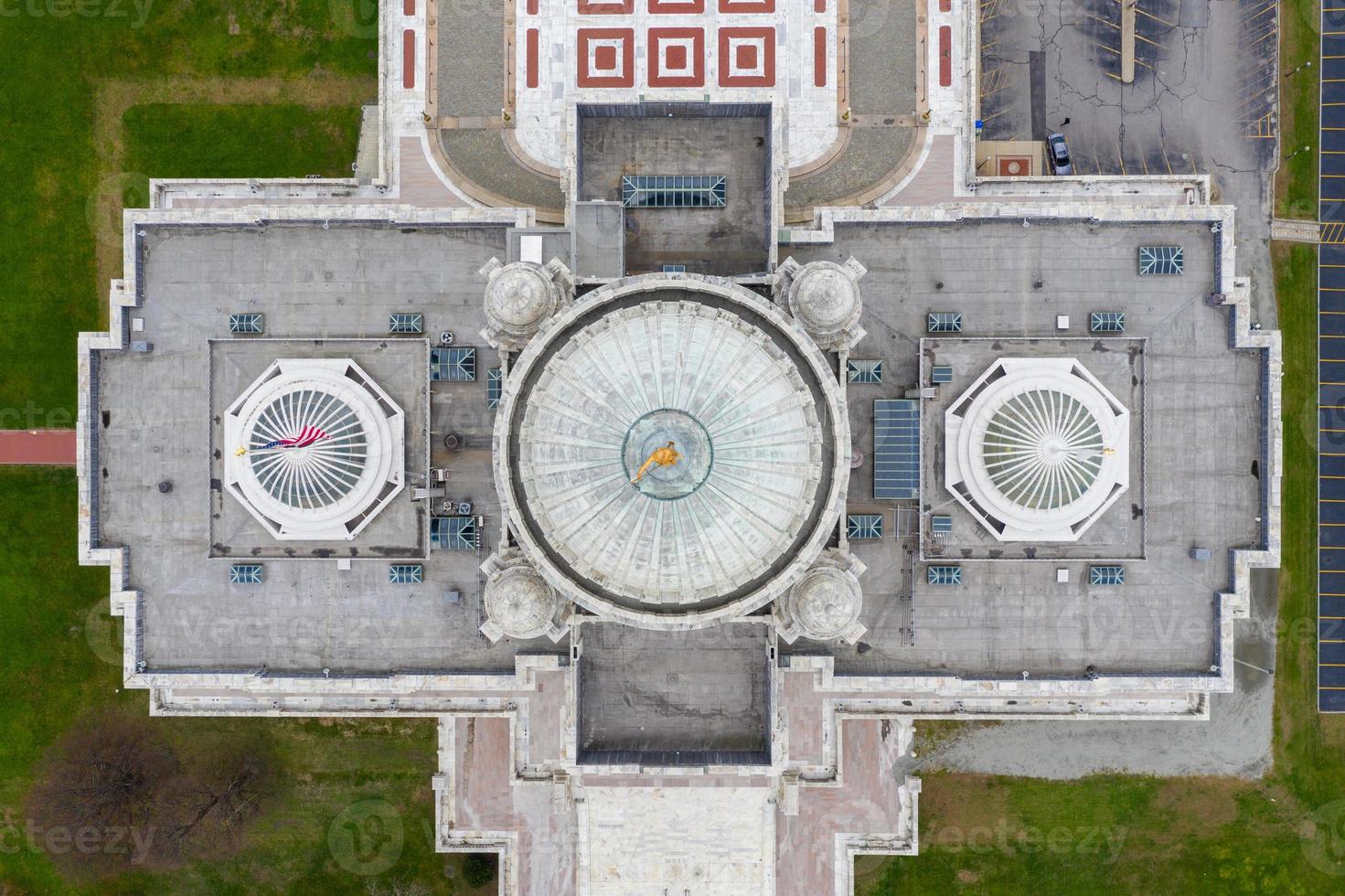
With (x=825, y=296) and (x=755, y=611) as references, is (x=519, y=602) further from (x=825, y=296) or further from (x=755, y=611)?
(x=825, y=296)

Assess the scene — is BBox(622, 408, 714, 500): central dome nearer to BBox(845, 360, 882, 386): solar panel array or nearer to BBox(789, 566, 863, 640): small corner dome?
BBox(789, 566, 863, 640): small corner dome

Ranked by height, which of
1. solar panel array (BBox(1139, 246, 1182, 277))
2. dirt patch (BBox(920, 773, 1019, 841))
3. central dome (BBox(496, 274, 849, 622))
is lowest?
dirt patch (BBox(920, 773, 1019, 841))

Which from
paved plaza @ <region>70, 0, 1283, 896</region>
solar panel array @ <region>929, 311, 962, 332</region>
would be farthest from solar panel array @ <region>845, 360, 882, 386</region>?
solar panel array @ <region>929, 311, 962, 332</region>

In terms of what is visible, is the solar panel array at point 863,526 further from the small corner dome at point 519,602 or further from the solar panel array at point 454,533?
the solar panel array at point 454,533

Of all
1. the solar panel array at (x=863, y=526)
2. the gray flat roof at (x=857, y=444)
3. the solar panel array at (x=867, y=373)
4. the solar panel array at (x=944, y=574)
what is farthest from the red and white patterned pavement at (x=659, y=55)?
the solar panel array at (x=944, y=574)

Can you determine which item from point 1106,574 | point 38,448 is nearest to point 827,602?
point 1106,574
